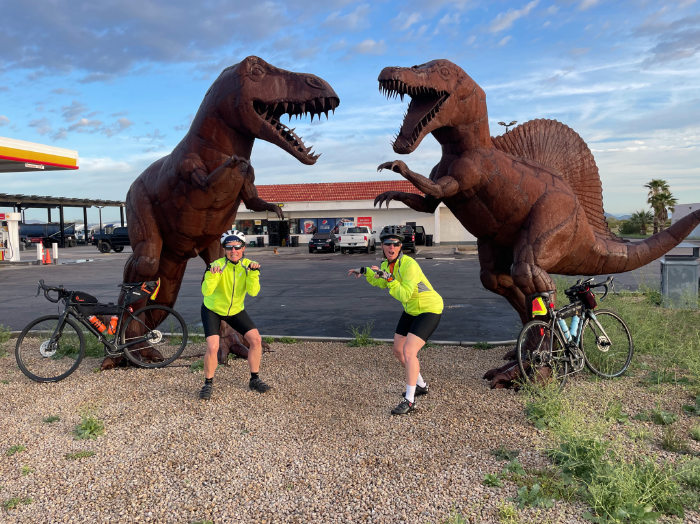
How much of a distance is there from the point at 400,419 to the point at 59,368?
148 inches

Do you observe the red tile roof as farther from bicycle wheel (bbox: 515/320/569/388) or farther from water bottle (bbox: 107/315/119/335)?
bicycle wheel (bbox: 515/320/569/388)

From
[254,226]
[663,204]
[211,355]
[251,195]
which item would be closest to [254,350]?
[211,355]

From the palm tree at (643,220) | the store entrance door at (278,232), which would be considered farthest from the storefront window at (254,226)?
the palm tree at (643,220)

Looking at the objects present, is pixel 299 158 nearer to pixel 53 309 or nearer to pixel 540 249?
pixel 540 249

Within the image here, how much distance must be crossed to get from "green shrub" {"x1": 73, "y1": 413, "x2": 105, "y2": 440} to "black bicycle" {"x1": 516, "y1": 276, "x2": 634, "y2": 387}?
10.8ft

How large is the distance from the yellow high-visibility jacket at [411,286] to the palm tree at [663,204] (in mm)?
38653

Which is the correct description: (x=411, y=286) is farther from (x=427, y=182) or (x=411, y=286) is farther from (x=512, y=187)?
(x=512, y=187)

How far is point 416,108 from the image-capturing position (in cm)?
454

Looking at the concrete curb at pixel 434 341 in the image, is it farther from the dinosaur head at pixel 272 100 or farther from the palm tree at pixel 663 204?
the palm tree at pixel 663 204

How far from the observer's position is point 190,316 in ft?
30.3

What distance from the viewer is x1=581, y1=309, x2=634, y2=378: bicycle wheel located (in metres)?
4.89

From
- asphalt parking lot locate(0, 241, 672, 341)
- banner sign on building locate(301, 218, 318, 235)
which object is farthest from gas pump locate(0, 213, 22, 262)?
banner sign on building locate(301, 218, 318, 235)

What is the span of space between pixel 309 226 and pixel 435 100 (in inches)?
1170

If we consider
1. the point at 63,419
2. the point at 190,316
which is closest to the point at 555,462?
the point at 63,419
